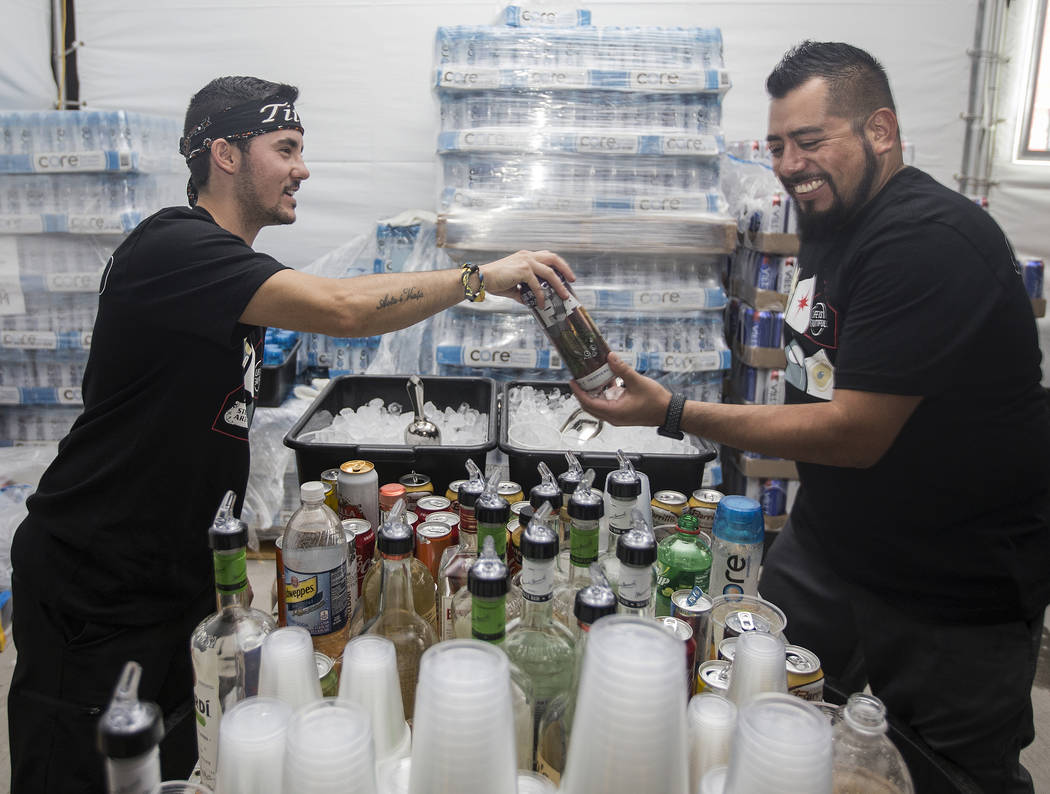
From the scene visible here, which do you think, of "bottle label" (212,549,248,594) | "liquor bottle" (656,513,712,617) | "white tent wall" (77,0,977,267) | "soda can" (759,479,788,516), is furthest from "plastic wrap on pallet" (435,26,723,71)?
"bottle label" (212,549,248,594)

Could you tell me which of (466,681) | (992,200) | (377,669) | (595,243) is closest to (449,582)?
(377,669)

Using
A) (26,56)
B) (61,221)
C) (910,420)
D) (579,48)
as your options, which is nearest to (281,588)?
(910,420)

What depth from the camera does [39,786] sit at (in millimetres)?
1517

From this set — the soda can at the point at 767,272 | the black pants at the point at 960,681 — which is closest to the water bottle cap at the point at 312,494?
the black pants at the point at 960,681

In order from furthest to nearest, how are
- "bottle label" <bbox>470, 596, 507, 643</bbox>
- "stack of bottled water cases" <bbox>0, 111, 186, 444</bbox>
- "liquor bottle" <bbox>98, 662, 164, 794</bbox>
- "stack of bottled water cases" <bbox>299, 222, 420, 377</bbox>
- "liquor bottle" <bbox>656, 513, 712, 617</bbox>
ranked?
1. "stack of bottled water cases" <bbox>299, 222, 420, 377</bbox>
2. "stack of bottled water cases" <bbox>0, 111, 186, 444</bbox>
3. "liquor bottle" <bbox>656, 513, 712, 617</bbox>
4. "bottle label" <bbox>470, 596, 507, 643</bbox>
5. "liquor bottle" <bbox>98, 662, 164, 794</bbox>

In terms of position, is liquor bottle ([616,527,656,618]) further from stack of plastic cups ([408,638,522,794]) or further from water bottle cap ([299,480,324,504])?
water bottle cap ([299,480,324,504])

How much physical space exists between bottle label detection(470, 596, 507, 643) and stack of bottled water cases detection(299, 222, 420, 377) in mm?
2950

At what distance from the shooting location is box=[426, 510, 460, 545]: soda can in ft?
Answer: 4.41

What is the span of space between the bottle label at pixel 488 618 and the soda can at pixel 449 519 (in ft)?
1.63

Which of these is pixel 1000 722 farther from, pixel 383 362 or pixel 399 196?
pixel 399 196

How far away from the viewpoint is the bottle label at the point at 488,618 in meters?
0.83

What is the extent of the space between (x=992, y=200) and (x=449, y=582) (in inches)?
175

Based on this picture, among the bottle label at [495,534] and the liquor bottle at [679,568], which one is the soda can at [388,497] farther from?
the liquor bottle at [679,568]

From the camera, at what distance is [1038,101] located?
4.07 m
